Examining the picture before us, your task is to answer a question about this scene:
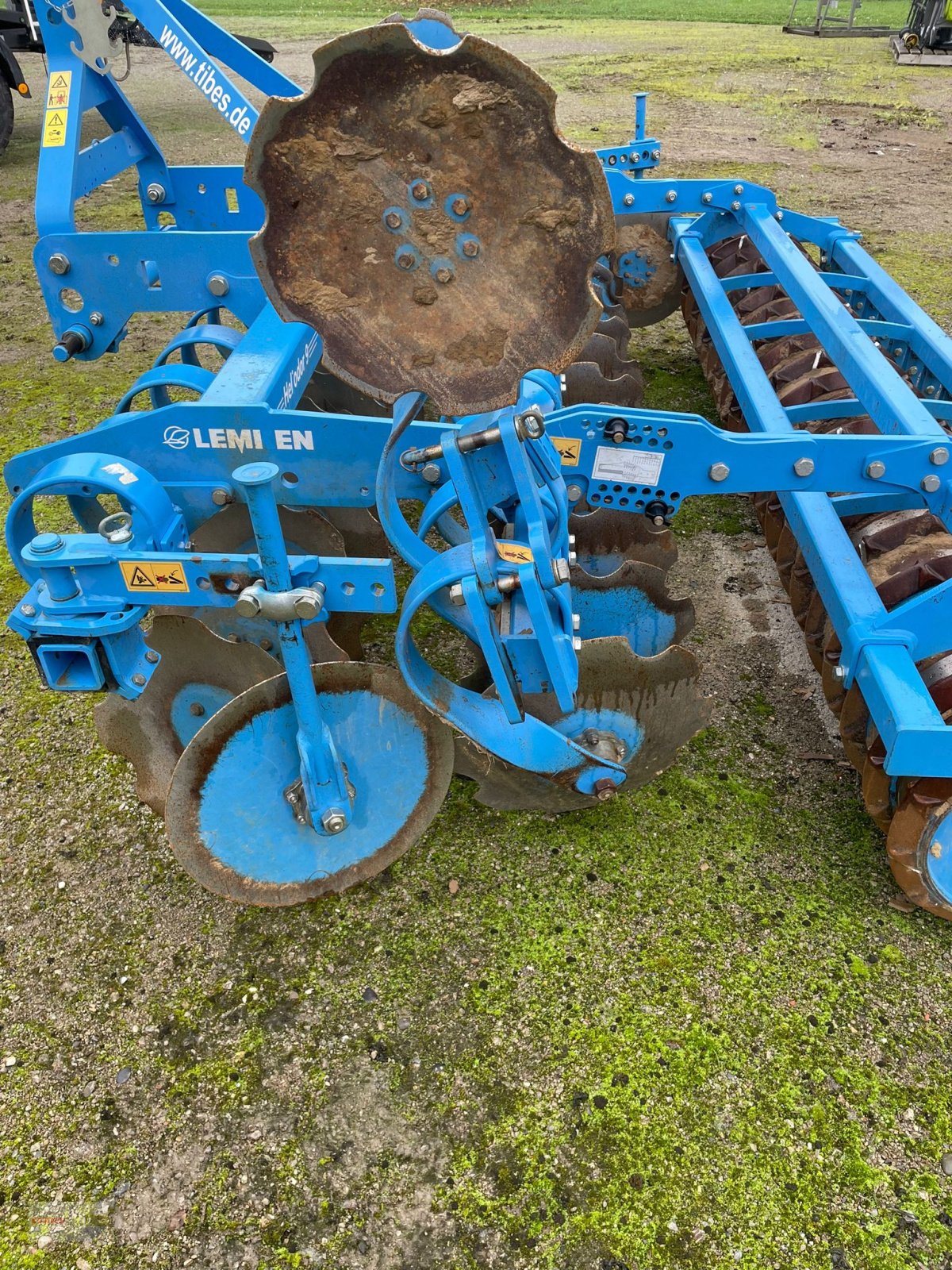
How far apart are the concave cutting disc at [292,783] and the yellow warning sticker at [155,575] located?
0.33 metres

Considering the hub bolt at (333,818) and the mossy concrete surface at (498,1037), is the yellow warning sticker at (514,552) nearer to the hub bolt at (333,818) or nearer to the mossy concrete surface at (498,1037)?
the hub bolt at (333,818)

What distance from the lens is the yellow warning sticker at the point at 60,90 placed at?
334 centimetres

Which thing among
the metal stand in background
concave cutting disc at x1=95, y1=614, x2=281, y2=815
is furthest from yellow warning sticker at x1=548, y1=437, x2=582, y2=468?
the metal stand in background

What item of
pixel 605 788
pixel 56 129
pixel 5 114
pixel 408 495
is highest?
pixel 56 129

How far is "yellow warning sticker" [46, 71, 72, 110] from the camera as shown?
3342mm

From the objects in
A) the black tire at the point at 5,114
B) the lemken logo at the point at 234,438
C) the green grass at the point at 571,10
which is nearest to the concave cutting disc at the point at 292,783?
the lemken logo at the point at 234,438

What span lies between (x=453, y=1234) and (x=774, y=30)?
2264cm

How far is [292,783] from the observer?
243 centimetres

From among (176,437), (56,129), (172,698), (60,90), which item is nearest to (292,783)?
(172,698)

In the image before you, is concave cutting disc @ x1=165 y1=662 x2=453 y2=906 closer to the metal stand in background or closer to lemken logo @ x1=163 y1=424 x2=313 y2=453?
lemken logo @ x1=163 y1=424 x2=313 y2=453

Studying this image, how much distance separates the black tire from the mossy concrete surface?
8860 millimetres

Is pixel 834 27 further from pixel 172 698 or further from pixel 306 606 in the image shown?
pixel 306 606

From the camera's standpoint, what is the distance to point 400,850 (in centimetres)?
255

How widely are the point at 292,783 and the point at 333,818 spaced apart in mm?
158
